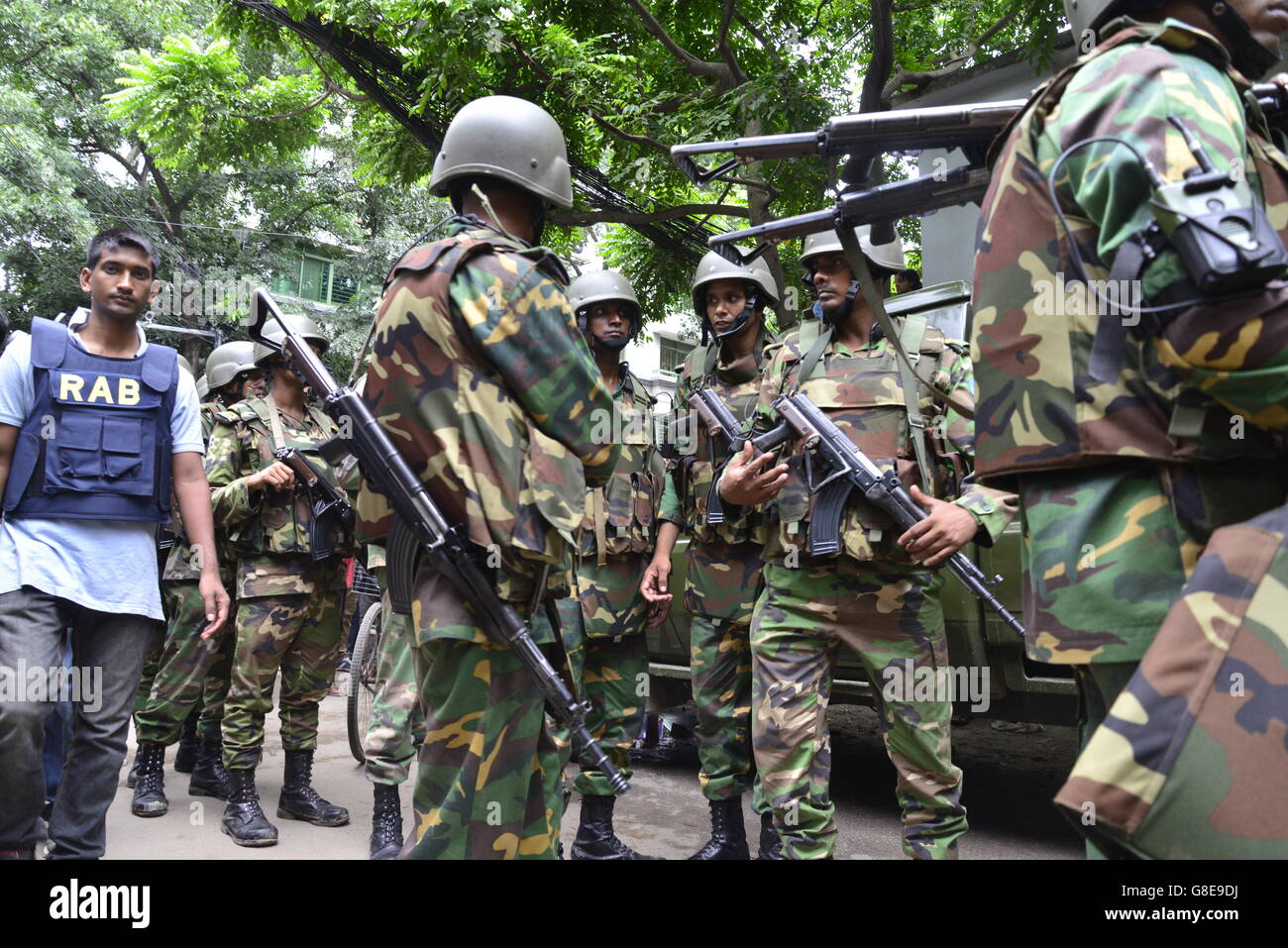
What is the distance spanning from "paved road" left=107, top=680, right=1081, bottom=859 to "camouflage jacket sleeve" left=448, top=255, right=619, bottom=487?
8.13 ft

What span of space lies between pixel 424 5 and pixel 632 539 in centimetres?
437

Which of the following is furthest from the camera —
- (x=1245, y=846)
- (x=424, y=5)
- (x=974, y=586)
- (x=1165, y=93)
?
(x=424, y=5)

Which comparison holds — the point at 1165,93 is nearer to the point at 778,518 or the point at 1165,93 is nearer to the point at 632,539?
the point at 778,518

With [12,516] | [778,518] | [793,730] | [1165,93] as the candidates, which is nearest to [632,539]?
[778,518]

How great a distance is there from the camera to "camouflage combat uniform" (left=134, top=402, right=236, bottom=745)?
16.8 feet

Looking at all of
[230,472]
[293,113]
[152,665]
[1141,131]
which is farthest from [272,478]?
[293,113]

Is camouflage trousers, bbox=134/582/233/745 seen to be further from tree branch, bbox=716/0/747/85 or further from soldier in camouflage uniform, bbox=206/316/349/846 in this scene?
tree branch, bbox=716/0/747/85

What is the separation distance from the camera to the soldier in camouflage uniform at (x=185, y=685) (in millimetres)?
5082

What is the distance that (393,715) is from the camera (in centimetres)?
411

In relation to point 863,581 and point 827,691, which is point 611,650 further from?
point 863,581

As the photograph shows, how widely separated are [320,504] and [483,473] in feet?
9.23

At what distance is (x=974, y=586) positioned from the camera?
11.7ft

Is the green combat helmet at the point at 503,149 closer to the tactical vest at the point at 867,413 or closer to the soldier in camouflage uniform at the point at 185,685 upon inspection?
the tactical vest at the point at 867,413

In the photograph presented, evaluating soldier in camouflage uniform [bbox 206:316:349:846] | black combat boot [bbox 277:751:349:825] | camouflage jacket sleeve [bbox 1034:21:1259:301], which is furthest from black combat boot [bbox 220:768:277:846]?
camouflage jacket sleeve [bbox 1034:21:1259:301]
